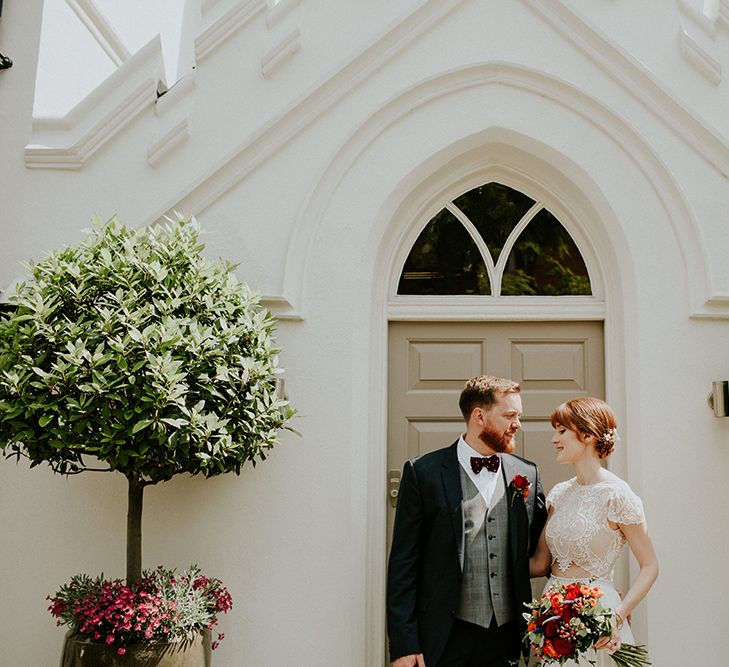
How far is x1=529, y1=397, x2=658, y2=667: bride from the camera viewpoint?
12.5 feet

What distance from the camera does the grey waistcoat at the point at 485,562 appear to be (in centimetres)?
385

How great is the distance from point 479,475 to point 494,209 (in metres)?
2.13

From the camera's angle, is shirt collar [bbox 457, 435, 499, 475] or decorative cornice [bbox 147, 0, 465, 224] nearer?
shirt collar [bbox 457, 435, 499, 475]

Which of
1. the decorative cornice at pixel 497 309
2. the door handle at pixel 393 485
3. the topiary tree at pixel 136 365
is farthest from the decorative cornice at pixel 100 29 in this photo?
the door handle at pixel 393 485

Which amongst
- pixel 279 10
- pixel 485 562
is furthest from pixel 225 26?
pixel 485 562

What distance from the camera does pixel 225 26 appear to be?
5.12 meters

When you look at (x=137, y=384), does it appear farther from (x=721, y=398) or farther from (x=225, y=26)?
(x=721, y=398)

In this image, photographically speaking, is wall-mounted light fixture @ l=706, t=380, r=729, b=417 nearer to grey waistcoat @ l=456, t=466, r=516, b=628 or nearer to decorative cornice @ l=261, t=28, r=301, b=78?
grey waistcoat @ l=456, t=466, r=516, b=628

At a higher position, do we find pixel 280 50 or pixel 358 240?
pixel 280 50

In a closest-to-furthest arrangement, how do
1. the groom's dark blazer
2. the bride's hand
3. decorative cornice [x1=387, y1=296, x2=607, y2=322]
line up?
the bride's hand
the groom's dark blazer
decorative cornice [x1=387, y1=296, x2=607, y2=322]

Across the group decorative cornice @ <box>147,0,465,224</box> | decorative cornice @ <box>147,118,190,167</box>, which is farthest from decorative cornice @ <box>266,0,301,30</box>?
decorative cornice @ <box>147,118,190,167</box>

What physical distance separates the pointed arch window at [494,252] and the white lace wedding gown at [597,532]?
1.78 m

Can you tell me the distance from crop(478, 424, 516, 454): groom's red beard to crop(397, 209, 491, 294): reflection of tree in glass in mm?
1562

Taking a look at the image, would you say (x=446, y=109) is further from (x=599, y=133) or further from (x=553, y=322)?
(x=553, y=322)
